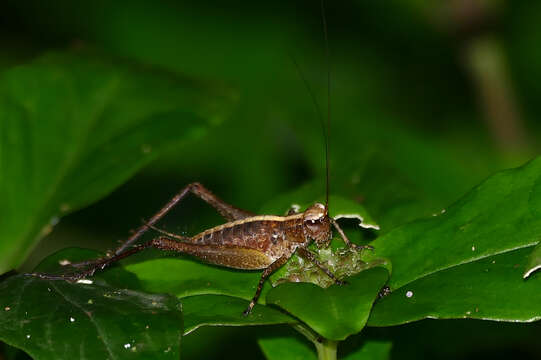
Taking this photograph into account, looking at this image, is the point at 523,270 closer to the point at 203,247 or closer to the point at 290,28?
the point at 203,247

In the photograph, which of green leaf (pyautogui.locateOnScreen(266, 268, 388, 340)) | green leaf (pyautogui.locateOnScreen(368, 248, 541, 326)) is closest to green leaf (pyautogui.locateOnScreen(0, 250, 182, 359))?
green leaf (pyautogui.locateOnScreen(266, 268, 388, 340))

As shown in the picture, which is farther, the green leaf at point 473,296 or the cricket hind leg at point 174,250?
the cricket hind leg at point 174,250

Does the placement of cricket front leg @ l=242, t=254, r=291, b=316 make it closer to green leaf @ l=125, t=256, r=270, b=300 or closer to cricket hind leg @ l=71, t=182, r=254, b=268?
green leaf @ l=125, t=256, r=270, b=300

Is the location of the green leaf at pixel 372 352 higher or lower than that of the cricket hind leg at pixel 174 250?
lower

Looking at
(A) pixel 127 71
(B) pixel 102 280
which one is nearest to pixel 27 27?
(A) pixel 127 71

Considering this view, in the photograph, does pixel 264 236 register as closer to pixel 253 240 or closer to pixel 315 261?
pixel 253 240

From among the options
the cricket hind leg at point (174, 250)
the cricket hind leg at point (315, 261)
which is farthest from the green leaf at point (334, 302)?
the cricket hind leg at point (174, 250)

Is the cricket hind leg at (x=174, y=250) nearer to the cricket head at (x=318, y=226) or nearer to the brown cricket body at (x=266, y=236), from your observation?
the brown cricket body at (x=266, y=236)
